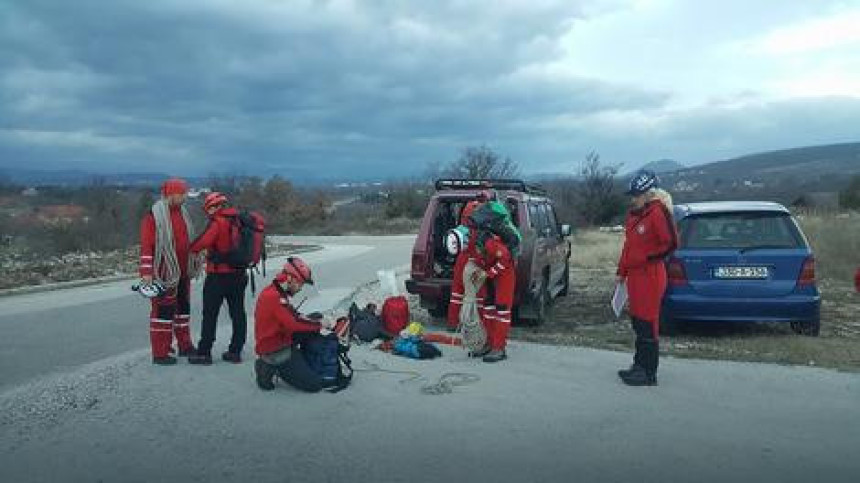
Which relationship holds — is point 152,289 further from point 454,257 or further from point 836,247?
point 836,247

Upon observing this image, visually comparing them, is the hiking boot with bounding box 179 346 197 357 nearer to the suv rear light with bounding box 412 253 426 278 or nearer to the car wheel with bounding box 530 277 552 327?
the suv rear light with bounding box 412 253 426 278

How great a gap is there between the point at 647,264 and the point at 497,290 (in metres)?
1.73

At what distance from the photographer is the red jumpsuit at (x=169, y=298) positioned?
26.9ft

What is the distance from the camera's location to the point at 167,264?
8242 millimetres

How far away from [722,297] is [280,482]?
6.25 meters

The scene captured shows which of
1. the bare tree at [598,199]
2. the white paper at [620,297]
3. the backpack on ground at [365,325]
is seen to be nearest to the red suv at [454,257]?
the backpack on ground at [365,325]

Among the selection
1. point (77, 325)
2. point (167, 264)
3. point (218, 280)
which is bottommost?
point (77, 325)

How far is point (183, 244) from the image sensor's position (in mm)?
8422

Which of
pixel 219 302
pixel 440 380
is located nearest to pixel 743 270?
pixel 440 380

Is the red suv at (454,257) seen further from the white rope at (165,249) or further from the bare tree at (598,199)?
the bare tree at (598,199)

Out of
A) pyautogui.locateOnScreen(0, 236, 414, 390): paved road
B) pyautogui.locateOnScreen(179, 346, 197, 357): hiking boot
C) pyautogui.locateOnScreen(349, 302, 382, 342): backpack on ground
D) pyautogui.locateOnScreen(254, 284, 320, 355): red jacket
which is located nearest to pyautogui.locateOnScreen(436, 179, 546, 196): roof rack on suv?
pyautogui.locateOnScreen(349, 302, 382, 342): backpack on ground

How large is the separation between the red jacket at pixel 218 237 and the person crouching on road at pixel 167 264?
0.29 meters

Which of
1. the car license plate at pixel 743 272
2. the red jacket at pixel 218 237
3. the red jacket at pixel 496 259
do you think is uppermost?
the red jacket at pixel 218 237

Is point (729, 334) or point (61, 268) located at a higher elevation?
point (729, 334)
